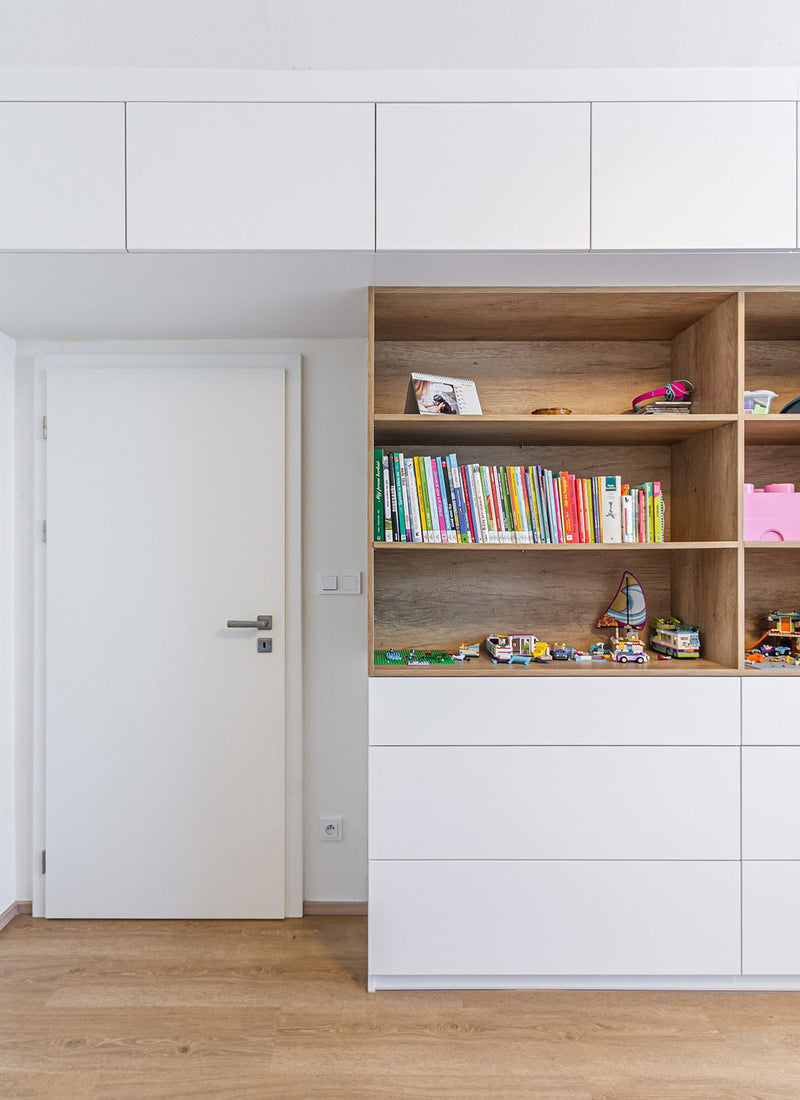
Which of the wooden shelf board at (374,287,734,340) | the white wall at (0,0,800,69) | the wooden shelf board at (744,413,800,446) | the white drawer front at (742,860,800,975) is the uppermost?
the white wall at (0,0,800,69)

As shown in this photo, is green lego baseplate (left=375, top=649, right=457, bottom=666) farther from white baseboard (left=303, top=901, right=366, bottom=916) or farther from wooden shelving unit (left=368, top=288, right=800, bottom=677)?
white baseboard (left=303, top=901, right=366, bottom=916)

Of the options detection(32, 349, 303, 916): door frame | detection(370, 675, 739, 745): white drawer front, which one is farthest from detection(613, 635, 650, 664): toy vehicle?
detection(32, 349, 303, 916): door frame

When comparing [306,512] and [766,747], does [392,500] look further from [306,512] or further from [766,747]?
[766,747]

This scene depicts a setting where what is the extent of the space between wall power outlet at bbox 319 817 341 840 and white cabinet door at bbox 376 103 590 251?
1.89 m

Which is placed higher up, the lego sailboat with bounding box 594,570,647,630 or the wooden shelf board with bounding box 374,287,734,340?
the wooden shelf board with bounding box 374,287,734,340

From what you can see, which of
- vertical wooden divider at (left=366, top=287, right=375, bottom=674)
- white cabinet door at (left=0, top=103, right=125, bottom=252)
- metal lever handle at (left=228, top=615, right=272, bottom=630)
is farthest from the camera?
metal lever handle at (left=228, top=615, right=272, bottom=630)

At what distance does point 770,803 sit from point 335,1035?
4.41ft

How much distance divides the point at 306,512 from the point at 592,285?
47.0 inches

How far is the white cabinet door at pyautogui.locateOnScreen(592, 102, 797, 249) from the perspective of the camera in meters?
1.85

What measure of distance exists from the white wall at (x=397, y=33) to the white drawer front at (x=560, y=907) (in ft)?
7.00

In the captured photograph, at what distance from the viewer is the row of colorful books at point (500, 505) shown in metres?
2.14

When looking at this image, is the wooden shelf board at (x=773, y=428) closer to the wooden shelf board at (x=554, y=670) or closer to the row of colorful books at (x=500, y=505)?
the row of colorful books at (x=500, y=505)

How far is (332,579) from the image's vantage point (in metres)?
2.55

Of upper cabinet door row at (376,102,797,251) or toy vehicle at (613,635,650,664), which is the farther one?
toy vehicle at (613,635,650,664)
